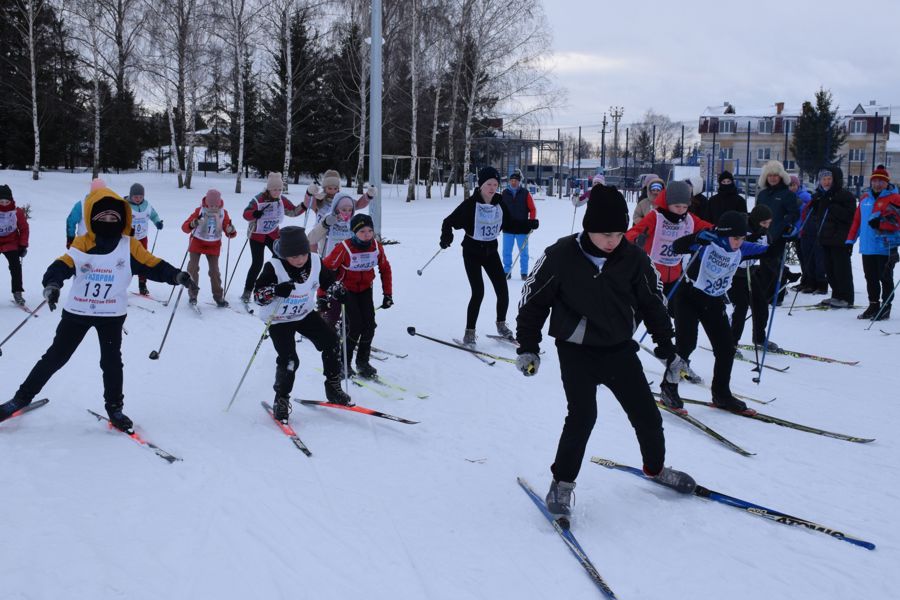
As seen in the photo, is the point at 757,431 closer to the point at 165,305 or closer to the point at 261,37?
the point at 165,305

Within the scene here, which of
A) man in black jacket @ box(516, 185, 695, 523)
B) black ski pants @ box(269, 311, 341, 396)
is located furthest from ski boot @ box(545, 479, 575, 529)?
black ski pants @ box(269, 311, 341, 396)

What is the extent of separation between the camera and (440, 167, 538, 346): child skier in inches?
277

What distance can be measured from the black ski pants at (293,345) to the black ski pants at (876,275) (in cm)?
711

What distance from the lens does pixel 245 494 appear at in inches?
146

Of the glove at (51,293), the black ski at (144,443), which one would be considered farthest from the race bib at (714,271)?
the glove at (51,293)

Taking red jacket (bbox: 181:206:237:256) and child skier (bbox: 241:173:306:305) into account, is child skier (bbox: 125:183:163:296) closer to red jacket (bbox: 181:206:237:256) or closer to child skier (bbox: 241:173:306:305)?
red jacket (bbox: 181:206:237:256)

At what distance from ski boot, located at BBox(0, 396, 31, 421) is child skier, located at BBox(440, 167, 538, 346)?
3912mm

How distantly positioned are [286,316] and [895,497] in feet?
12.6

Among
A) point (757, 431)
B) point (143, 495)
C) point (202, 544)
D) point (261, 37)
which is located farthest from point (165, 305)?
point (261, 37)

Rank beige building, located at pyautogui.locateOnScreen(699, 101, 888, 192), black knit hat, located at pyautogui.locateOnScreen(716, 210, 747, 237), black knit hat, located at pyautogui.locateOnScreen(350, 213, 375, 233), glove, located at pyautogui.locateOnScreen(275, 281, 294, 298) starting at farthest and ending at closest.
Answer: beige building, located at pyautogui.locateOnScreen(699, 101, 888, 192) → black knit hat, located at pyautogui.locateOnScreen(350, 213, 375, 233) → black knit hat, located at pyautogui.locateOnScreen(716, 210, 747, 237) → glove, located at pyautogui.locateOnScreen(275, 281, 294, 298)

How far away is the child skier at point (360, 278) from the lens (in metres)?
5.78

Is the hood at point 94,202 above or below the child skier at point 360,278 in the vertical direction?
above

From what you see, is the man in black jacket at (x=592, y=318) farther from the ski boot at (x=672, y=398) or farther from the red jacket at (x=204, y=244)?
the red jacket at (x=204, y=244)

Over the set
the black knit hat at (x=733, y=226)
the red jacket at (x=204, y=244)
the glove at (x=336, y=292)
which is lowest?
the glove at (x=336, y=292)
